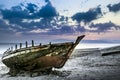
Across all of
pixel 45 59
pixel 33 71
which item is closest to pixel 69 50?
pixel 45 59

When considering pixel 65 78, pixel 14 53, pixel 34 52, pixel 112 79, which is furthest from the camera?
pixel 14 53

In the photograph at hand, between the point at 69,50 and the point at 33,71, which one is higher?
the point at 69,50

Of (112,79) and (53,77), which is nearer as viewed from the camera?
(112,79)

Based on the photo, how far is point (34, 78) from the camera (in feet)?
67.1

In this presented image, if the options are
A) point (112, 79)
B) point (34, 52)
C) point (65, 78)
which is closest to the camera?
point (112, 79)

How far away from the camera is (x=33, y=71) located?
21859 millimetres

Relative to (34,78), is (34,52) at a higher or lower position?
higher

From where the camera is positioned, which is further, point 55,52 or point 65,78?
point 55,52

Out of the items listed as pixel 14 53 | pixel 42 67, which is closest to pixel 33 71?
pixel 42 67

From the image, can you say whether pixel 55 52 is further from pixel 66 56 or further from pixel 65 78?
pixel 65 78

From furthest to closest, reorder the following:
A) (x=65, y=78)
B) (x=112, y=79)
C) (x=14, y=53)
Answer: (x=14, y=53), (x=65, y=78), (x=112, y=79)

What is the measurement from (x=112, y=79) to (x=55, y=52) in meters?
5.71

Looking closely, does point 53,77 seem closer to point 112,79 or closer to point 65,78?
point 65,78

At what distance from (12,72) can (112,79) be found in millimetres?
9411
